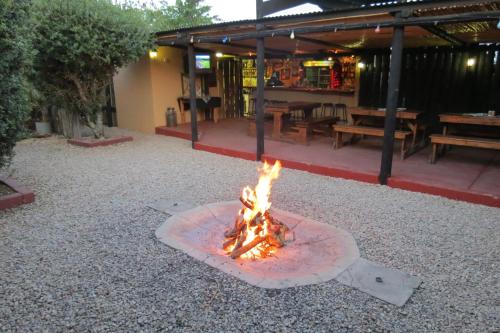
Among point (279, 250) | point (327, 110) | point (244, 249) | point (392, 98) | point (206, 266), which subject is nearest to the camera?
point (206, 266)

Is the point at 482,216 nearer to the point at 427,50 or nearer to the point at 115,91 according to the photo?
the point at 427,50

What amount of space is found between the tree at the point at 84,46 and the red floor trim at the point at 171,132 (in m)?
1.84

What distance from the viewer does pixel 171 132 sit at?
10.6m

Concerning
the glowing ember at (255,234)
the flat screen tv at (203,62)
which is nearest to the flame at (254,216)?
the glowing ember at (255,234)

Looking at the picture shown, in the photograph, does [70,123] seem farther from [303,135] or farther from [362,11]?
[362,11]

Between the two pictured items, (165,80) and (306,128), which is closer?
(306,128)

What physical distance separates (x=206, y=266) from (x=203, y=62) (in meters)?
9.83

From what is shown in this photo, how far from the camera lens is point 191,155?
8320 millimetres

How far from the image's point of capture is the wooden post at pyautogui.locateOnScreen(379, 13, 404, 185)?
5375 mm

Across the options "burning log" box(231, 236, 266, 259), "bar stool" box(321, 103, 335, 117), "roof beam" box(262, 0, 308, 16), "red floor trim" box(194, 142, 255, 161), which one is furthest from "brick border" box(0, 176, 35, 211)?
"bar stool" box(321, 103, 335, 117)

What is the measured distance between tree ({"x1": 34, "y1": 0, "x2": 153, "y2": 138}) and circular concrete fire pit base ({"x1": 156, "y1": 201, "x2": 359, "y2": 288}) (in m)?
5.47

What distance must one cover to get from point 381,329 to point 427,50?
356 inches

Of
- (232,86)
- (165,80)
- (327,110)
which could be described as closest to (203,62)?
(165,80)

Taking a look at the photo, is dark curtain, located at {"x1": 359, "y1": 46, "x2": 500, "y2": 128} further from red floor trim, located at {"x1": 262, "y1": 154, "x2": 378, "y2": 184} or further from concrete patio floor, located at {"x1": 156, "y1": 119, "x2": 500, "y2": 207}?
red floor trim, located at {"x1": 262, "y1": 154, "x2": 378, "y2": 184}
